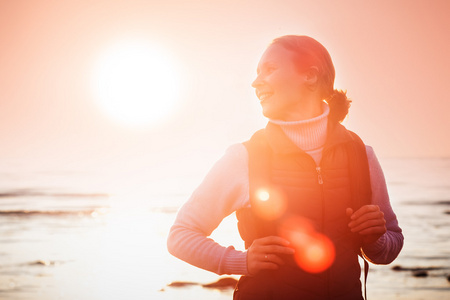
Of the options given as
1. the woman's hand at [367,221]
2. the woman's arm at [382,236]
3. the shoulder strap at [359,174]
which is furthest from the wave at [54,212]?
the woman's hand at [367,221]

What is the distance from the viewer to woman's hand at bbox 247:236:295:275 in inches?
87.9

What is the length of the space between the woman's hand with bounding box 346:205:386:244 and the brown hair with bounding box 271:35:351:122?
1.94 ft

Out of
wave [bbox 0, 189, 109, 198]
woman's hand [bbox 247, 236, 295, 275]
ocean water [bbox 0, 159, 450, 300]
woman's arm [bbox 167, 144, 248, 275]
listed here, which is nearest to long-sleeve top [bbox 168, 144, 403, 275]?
woman's arm [bbox 167, 144, 248, 275]

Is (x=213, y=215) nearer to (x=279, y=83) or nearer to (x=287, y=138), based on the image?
(x=287, y=138)

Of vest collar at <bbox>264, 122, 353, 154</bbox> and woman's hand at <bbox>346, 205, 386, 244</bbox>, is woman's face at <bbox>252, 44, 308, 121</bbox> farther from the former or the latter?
woman's hand at <bbox>346, 205, 386, 244</bbox>

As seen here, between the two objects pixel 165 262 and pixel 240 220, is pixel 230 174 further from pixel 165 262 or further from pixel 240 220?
pixel 165 262

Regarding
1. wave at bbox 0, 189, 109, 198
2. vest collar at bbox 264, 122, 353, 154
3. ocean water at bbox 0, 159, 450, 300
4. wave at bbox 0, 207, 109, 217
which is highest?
vest collar at bbox 264, 122, 353, 154

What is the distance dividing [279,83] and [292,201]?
1.97 feet

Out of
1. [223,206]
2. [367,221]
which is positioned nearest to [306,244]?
[367,221]

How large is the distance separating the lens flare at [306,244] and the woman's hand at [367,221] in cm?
18

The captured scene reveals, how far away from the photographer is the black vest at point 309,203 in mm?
2340

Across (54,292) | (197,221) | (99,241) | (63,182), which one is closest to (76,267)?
(54,292)

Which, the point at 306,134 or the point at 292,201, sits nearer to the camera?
the point at 292,201

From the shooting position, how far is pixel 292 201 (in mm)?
2350
